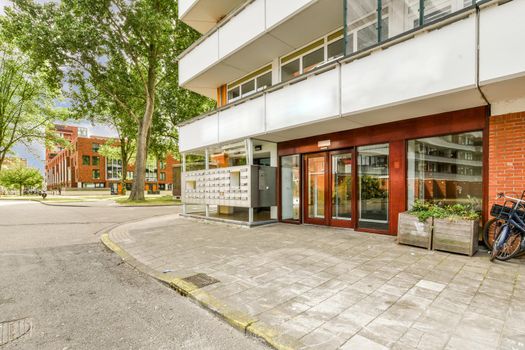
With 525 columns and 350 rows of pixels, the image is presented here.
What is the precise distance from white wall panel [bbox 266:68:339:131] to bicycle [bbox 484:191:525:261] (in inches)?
154

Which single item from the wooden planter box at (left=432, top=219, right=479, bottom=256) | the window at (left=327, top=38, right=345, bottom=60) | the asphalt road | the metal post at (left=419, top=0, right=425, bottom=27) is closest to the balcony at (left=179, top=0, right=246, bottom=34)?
the window at (left=327, top=38, right=345, bottom=60)

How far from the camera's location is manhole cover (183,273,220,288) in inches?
155

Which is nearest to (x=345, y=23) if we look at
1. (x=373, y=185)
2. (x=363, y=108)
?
(x=363, y=108)

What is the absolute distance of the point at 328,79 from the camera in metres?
6.86

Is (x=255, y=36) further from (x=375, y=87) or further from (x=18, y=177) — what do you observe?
(x=18, y=177)

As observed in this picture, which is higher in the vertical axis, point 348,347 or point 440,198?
point 440,198

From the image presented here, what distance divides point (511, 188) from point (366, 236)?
3.17 meters

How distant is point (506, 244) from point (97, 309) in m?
6.74

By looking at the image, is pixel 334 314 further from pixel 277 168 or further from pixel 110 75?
pixel 110 75

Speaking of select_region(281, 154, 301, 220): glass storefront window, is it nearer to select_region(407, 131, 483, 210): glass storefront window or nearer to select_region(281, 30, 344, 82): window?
select_region(281, 30, 344, 82): window

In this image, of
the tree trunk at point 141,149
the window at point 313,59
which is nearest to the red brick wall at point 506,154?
the window at point 313,59

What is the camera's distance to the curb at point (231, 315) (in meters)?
2.52

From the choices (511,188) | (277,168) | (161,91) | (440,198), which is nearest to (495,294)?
(511,188)

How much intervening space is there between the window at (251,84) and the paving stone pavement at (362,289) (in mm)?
7188
